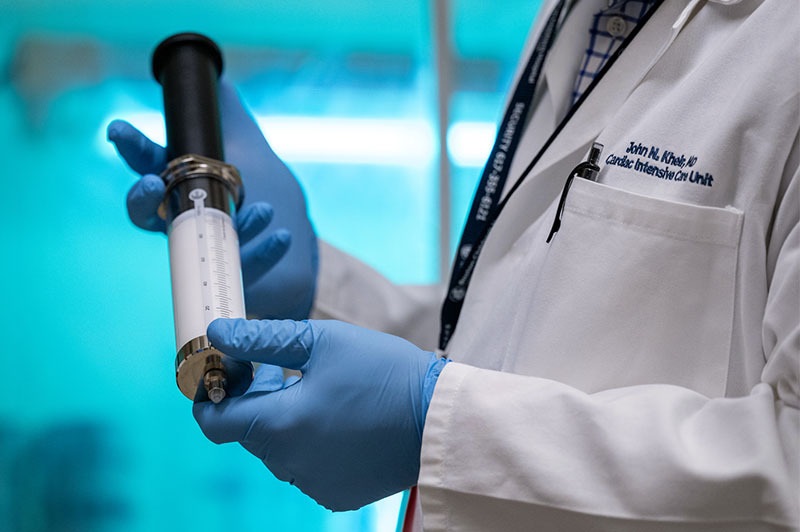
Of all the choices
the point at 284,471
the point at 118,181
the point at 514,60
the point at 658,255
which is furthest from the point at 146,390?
the point at 514,60

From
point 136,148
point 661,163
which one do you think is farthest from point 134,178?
point 661,163

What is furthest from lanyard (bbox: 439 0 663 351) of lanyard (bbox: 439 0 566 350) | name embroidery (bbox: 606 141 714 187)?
name embroidery (bbox: 606 141 714 187)

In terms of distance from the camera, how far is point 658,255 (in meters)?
0.87

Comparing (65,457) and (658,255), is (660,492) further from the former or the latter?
(65,457)

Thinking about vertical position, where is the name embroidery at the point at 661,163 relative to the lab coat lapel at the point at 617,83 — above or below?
below

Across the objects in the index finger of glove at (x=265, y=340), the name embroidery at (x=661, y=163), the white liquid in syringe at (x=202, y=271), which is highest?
the name embroidery at (x=661, y=163)

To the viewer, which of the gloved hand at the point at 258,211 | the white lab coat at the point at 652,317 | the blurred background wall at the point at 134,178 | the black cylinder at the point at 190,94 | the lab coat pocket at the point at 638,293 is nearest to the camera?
the white lab coat at the point at 652,317

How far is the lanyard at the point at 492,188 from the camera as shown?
1122mm

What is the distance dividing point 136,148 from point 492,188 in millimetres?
458

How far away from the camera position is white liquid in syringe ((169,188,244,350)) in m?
0.82

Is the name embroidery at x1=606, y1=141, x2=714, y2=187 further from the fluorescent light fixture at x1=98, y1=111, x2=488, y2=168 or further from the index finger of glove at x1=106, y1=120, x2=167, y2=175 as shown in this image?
the fluorescent light fixture at x1=98, y1=111, x2=488, y2=168

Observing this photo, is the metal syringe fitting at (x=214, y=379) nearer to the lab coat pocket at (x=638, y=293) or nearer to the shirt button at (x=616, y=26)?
the lab coat pocket at (x=638, y=293)

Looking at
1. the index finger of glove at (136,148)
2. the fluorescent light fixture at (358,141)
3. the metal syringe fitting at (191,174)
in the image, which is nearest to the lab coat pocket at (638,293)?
the metal syringe fitting at (191,174)

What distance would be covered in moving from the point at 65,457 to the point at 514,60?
118 centimetres
